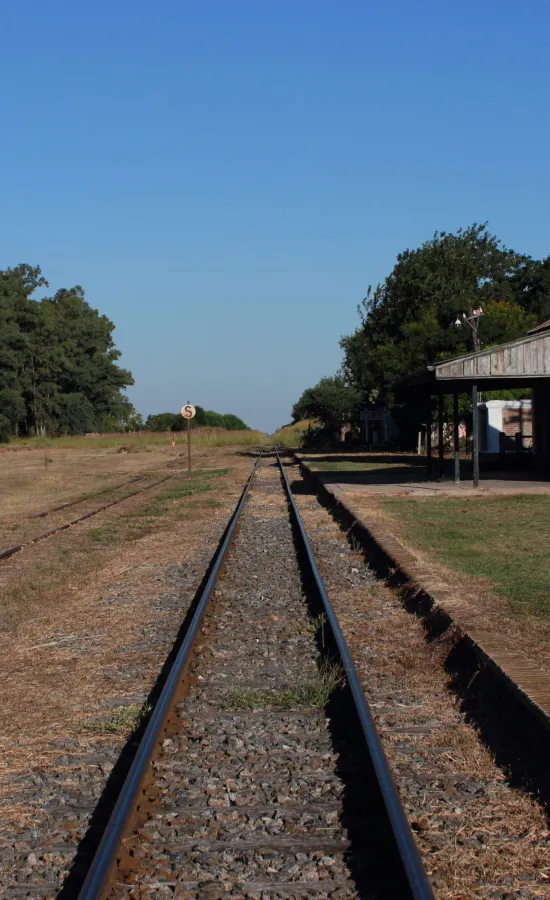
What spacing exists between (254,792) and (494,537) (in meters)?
9.02

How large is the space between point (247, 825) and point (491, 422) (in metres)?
30.0

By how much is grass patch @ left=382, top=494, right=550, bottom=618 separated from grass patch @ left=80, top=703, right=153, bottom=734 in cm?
365

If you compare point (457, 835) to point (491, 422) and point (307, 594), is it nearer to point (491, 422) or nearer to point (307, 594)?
point (307, 594)

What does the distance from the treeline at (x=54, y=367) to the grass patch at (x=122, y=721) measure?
6681 cm

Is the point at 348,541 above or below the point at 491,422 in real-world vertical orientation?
below

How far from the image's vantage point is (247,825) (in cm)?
411

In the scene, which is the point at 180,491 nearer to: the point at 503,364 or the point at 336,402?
the point at 503,364

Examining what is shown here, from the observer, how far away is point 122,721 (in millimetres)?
5562

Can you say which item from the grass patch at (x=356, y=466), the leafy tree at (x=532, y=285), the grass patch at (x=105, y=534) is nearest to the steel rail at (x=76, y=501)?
the grass patch at (x=105, y=534)

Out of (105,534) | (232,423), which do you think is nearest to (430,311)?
(105,534)

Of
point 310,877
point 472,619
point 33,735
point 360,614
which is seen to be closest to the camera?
point 310,877

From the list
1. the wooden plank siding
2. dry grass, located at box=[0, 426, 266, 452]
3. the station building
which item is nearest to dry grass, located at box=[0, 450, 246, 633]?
the station building

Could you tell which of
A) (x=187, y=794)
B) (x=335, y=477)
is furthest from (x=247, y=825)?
(x=335, y=477)

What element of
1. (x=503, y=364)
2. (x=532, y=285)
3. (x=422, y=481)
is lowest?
(x=422, y=481)
